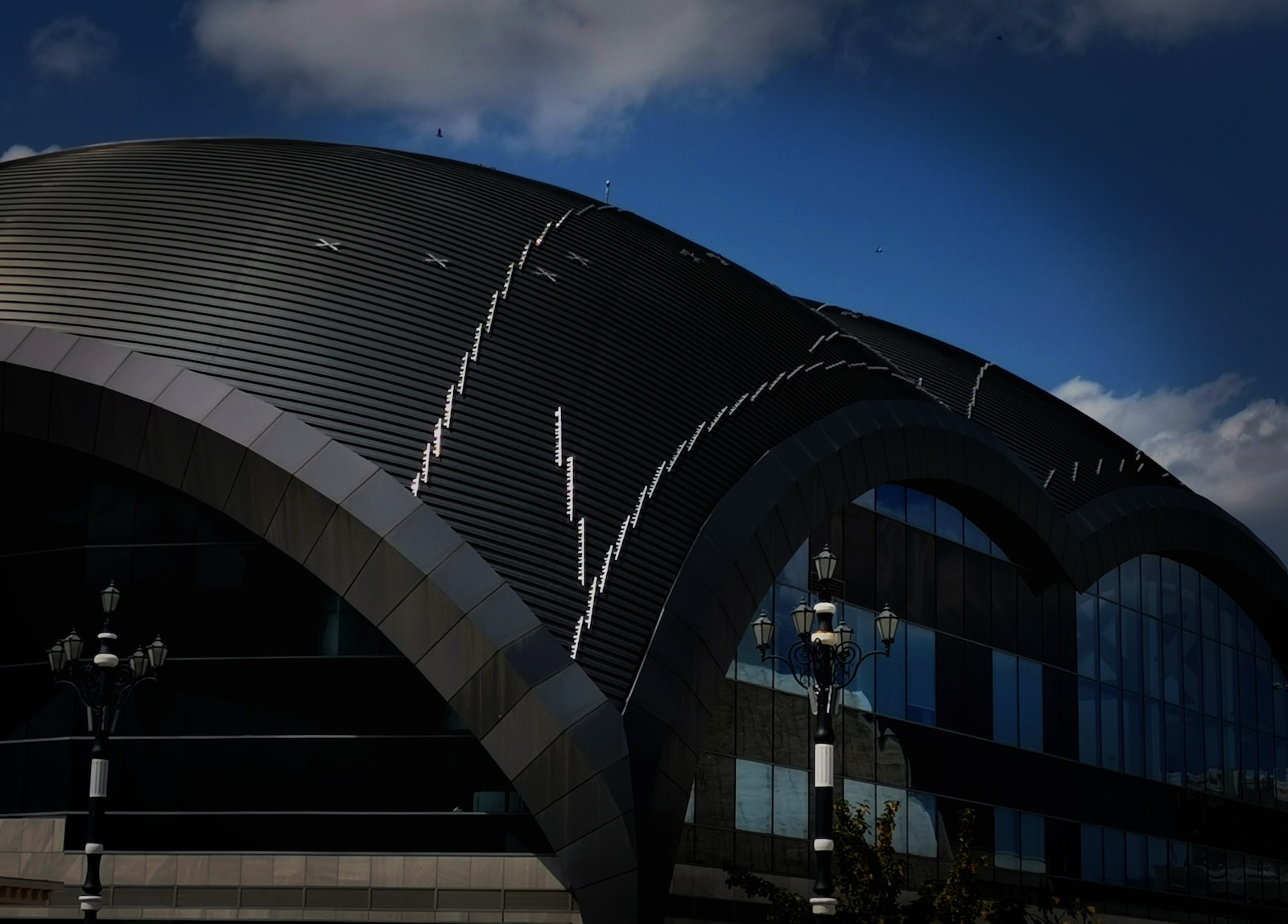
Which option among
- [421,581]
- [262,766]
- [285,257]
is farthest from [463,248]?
[262,766]

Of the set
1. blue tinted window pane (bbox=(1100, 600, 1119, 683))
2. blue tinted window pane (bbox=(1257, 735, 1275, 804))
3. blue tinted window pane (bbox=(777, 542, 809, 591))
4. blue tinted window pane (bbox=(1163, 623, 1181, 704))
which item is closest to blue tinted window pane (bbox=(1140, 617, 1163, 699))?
blue tinted window pane (bbox=(1163, 623, 1181, 704))

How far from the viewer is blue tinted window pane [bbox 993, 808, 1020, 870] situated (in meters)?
43.2

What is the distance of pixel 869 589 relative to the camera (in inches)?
1593

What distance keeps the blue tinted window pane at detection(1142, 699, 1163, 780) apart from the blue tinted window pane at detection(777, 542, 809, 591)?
15544mm

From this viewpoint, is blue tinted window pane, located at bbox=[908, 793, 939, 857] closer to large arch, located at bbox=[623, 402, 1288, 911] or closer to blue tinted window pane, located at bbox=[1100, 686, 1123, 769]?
large arch, located at bbox=[623, 402, 1288, 911]

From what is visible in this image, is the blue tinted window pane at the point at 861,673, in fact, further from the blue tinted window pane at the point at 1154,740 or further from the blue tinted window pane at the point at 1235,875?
the blue tinted window pane at the point at 1235,875

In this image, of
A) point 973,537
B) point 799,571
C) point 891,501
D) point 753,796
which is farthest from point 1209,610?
point 753,796

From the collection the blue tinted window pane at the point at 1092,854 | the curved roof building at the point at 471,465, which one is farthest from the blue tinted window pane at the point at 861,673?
the blue tinted window pane at the point at 1092,854

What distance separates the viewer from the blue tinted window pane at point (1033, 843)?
44.1m

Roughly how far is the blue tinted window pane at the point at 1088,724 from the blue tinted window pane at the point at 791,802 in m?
11.9

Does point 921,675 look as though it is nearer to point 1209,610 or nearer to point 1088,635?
point 1088,635

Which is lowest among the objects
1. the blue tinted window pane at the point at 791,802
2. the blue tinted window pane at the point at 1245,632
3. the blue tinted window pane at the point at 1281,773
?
the blue tinted window pane at the point at 791,802

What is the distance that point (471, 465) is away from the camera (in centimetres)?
3159

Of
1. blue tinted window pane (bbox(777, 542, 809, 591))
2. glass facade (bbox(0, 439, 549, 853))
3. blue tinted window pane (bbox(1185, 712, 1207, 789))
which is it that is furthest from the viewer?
blue tinted window pane (bbox(1185, 712, 1207, 789))
